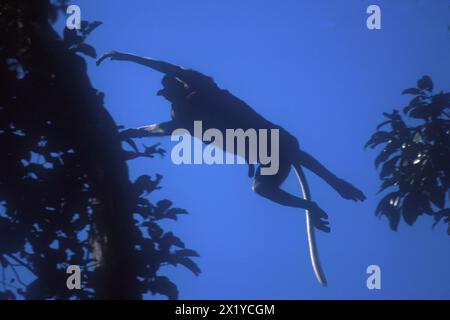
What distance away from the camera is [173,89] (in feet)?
17.2

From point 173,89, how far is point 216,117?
1.86 ft

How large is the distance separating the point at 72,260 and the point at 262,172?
221 cm

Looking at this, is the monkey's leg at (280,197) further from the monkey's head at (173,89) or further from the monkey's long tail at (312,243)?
the monkey's head at (173,89)

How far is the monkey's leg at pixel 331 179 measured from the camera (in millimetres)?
5355

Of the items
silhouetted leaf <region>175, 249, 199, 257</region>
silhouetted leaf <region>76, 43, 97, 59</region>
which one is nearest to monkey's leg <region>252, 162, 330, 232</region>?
silhouetted leaf <region>175, 249, 199, 257</region>

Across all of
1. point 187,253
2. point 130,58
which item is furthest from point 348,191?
point 130,58

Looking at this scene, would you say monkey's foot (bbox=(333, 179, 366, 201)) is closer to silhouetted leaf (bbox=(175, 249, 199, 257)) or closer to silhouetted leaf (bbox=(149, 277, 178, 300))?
silhouetted leaf (bbox=(175, 249, 199, 257))

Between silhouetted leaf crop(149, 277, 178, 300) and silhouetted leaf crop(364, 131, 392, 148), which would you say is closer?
silhouetted leaf crop(149, 277, 178, 300)

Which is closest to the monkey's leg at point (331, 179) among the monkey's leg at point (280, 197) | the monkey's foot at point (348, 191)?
the monkey's foot at point (348, 191)

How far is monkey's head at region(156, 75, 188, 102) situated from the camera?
523 cm

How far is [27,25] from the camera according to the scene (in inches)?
190

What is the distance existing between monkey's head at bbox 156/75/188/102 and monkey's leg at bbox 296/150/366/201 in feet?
5.13
